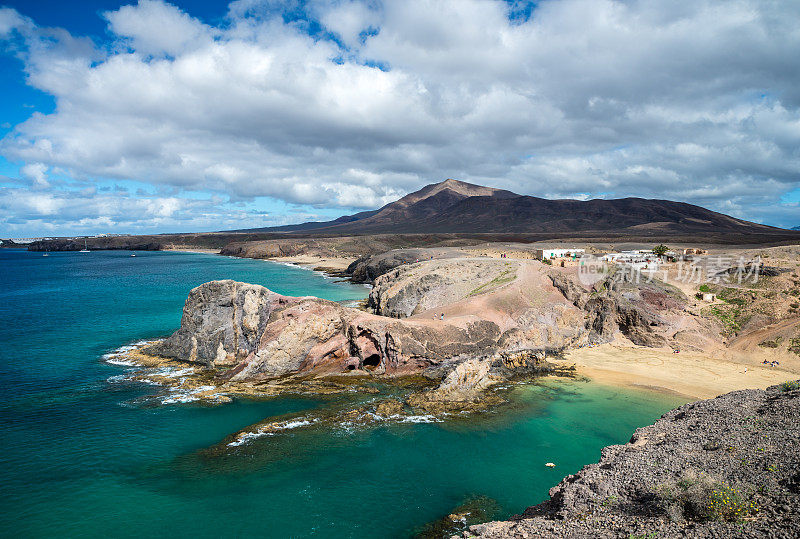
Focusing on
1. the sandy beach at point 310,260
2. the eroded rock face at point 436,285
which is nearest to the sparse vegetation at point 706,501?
the eroded rock face at point 436,285

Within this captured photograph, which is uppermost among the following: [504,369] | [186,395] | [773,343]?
[773,343]

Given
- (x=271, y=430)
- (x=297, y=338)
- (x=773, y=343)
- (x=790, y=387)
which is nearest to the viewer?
(x=790, y=387)

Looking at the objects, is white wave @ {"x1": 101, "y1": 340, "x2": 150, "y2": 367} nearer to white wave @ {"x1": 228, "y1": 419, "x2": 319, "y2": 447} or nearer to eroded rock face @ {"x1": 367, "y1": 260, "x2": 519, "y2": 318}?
white wave @ {"x1": 228, "y1": 419, "x2": 319, "y2": 447}

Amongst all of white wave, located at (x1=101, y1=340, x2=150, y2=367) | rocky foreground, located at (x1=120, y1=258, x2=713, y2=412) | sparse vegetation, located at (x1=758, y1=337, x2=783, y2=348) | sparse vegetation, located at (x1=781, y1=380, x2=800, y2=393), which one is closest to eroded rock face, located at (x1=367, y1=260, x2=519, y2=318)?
rocky foreground, located at (x1=120, y1=258, x2=713, y2=412)

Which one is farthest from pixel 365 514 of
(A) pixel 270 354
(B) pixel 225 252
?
(B) pixel 225 252

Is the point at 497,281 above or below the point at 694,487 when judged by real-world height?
above

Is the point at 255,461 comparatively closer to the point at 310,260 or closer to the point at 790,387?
the point at 790,387

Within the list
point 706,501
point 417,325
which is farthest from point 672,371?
point 706,501
